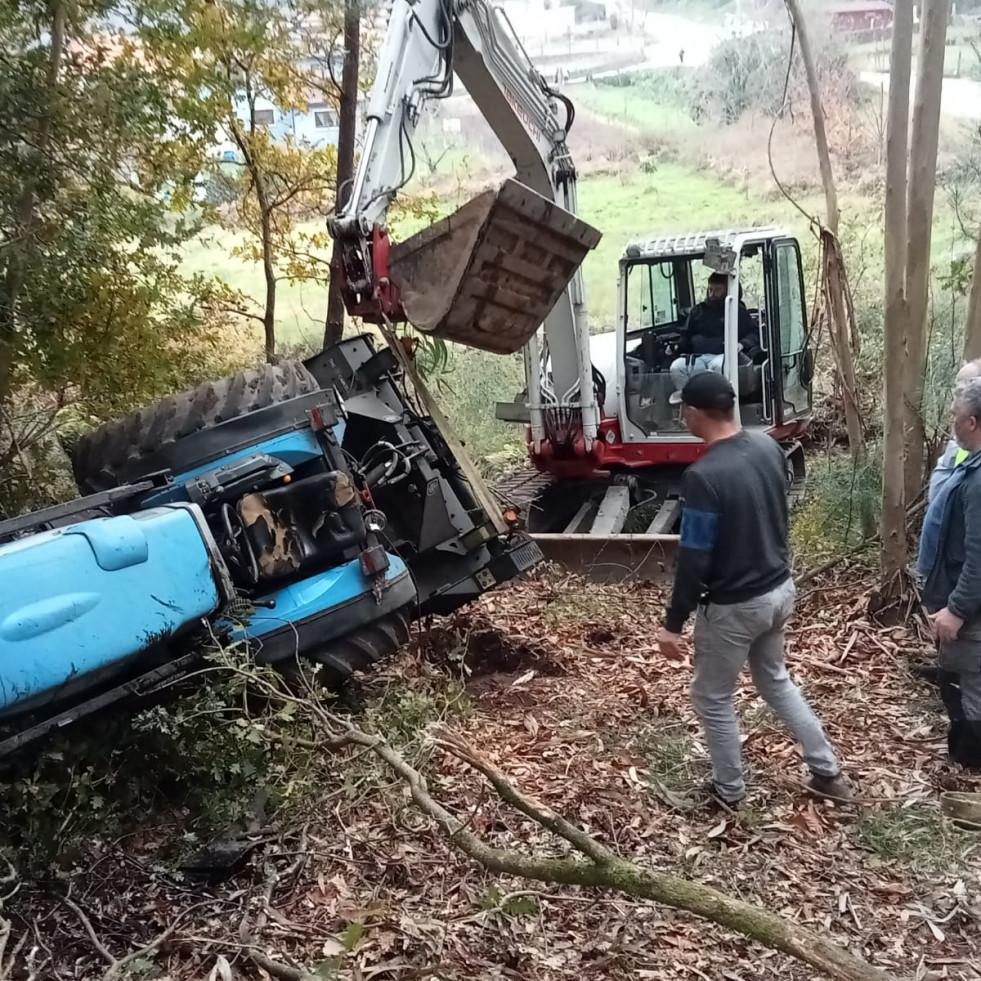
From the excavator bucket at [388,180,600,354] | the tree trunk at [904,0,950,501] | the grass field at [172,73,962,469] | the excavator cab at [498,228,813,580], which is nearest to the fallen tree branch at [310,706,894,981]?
the excavator bucket at [388,180,600,354]

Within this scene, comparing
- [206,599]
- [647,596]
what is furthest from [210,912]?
[647,596]

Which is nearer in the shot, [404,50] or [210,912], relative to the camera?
[210,912]

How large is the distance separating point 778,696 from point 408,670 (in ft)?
6.37

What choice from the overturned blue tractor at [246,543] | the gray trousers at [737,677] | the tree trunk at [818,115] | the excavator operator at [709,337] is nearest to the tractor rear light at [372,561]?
the overturned blue tractor at [246,543]

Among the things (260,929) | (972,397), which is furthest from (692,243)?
(260,929)

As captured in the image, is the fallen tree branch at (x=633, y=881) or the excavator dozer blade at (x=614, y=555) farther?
the excavator dozer blade at (x=614, y=555)

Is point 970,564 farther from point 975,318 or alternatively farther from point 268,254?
point 268,254

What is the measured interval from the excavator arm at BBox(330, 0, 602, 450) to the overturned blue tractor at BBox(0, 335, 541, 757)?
598mm

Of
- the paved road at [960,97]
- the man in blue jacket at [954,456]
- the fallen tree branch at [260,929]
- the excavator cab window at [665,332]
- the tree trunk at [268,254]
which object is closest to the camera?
the fallen tree branch at [260,929]

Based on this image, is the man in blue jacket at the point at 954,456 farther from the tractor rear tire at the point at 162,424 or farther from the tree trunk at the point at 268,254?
the tree trunk at the point at 268,254

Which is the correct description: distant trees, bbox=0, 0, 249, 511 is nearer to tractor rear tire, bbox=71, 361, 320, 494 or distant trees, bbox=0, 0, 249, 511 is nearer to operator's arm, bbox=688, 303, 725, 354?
tractor rear tire, bbox=71, 361, 320, 494

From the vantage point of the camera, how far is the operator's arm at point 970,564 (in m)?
3.41

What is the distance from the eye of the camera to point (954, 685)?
12.4 ft

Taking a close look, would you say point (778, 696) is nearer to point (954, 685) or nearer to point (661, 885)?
point (954, 685)
